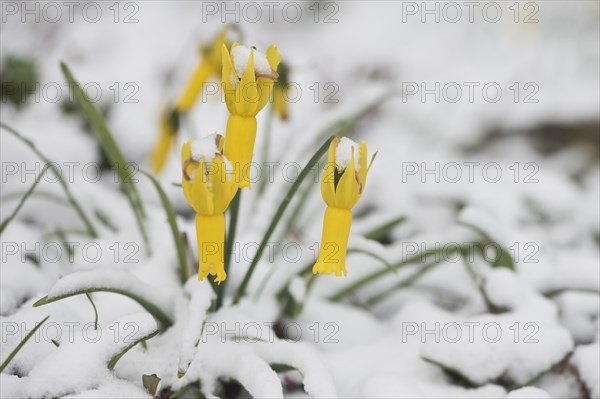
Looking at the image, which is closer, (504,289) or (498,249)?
(504,289)

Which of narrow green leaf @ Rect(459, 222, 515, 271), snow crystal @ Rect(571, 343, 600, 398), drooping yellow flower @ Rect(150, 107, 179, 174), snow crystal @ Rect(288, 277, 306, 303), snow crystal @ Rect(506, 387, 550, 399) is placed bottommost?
snow crystal @ Rect(506, 387, 550, 399)

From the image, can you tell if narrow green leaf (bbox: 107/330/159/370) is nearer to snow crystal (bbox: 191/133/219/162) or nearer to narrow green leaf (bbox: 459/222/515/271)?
snow crystal (bbox: 191/133/219/162)

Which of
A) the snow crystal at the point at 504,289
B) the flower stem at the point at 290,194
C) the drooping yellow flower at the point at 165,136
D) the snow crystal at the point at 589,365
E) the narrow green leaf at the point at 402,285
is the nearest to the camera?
the flower stem at the point at 290,194

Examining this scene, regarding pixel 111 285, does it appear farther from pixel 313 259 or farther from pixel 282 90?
pixel 282 90

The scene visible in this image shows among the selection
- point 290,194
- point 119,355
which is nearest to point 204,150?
point 290,194

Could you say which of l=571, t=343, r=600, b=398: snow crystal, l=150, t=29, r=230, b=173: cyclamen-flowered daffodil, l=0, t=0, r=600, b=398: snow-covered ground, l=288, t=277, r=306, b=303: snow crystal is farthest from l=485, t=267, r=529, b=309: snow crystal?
l=150, t=29, r=230, b=173: cyclamen-flowered daffodil

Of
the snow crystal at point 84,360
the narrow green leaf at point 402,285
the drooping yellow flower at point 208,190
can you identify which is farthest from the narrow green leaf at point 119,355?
the narrow green leaf at point 402,285

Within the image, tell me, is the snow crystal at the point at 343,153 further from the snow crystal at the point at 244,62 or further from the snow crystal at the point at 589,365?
the snow crystal at the point at 589,365
